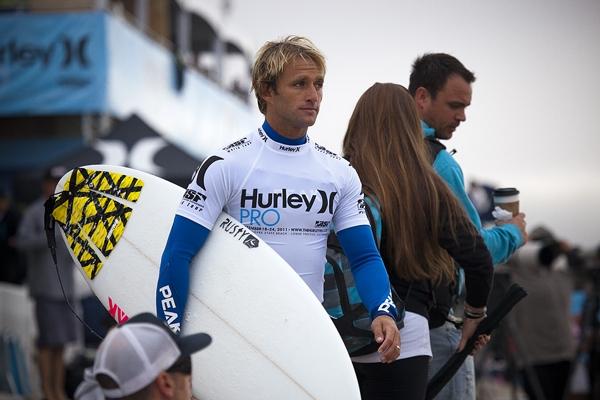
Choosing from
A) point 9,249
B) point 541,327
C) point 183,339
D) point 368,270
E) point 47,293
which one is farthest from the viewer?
point 9,249

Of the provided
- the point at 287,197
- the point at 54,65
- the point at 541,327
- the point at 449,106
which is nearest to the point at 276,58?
the point at 287,197

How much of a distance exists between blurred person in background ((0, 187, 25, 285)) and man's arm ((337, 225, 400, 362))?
28.2 ft

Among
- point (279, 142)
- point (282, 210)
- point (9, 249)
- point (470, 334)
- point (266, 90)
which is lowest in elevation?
point (9, 249)

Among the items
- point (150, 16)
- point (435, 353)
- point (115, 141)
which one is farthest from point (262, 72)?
point (150, 16)

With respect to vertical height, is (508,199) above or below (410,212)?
below

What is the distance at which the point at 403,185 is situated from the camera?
3871 millimetres

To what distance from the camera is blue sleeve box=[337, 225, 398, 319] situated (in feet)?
11.2

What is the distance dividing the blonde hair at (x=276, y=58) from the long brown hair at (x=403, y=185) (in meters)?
0.56

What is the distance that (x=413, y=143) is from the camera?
12.9 ft

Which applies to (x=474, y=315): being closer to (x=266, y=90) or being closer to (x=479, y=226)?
(x=479, y=226)

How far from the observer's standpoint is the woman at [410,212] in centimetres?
386

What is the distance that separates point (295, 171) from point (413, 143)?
2.32 ft

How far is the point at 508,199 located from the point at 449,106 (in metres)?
0.50

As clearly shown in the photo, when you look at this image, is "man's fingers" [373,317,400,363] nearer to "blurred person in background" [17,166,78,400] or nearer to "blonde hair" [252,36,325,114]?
"blonde hair" [252,36,325,114]
